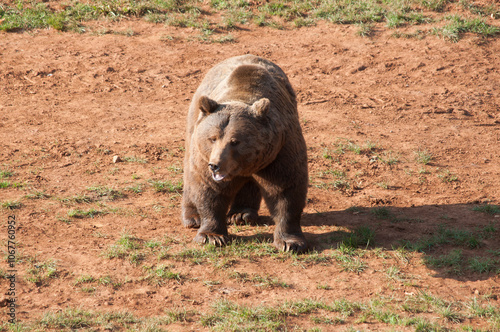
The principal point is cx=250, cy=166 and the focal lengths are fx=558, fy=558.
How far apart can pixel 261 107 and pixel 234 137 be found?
0.40 meters

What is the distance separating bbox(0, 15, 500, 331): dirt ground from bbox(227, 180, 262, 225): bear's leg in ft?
0.47

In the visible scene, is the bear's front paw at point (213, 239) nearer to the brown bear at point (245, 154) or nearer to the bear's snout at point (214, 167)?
the brown bear at point (245, 154)

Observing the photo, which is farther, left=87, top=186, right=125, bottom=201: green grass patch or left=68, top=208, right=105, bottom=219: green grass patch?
left=87, top=186, right=125, bottom=201: green grass patch

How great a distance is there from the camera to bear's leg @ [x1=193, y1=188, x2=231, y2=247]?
578cm

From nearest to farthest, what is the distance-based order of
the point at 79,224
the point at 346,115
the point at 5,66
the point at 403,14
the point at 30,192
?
the point at 79,224 → the point at 30,192 → the point at 346,115 → the point at 5,66 → the point at 403,14

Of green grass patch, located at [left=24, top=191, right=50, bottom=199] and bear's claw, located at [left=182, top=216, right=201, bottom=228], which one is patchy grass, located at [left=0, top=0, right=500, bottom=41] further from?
bear's claw, located at [left=182, top=216, right=201, bottom=228]

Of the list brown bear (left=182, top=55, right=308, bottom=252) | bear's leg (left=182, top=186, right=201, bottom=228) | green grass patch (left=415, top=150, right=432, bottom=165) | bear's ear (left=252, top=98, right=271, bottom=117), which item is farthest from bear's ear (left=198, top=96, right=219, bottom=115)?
green grass patch (left=415, top=150, right=432, bottom=165)

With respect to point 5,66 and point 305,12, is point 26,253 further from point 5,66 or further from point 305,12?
point 305,12

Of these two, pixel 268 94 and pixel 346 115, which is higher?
pixel 268 94

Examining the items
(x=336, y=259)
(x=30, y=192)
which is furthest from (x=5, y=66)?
(x=336, y=259)

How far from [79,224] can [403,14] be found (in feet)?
28.9

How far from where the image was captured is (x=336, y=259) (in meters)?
5.70

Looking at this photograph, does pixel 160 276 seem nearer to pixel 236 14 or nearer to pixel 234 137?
pixel 234 137

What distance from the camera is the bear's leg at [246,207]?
6582 millimetres
